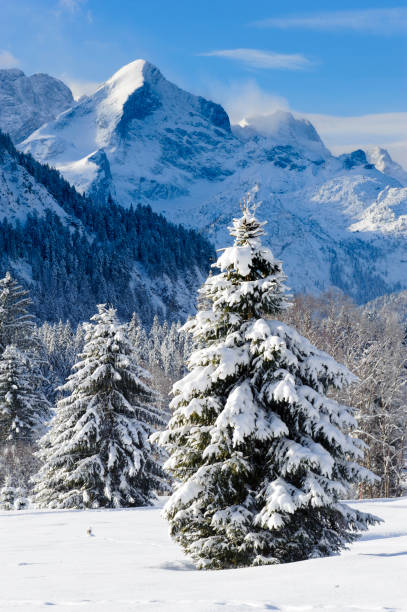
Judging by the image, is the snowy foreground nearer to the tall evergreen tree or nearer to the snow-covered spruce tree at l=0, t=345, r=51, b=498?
the snow-covered spruce tree at l=0, t=345, r=51, b=498

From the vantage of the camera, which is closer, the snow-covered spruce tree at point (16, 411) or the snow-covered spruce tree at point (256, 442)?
the snow-covered spruce tree at point (256, 442)

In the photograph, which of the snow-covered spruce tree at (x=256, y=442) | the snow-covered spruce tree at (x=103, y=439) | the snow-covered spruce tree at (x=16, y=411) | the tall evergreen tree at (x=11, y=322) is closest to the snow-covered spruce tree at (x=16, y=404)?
the snow-covered spruce tree at (x=16, y=411)

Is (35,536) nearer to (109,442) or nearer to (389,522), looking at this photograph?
(109,442)

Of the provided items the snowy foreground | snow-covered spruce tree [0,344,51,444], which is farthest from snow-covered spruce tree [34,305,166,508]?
snow-covered spruce tree [0,344,51,444]

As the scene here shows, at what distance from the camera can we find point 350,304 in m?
56.8

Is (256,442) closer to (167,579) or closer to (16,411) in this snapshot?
(167,579)

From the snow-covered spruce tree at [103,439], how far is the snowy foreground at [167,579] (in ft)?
22.1

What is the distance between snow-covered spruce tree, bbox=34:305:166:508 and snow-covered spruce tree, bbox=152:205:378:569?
1004 cm

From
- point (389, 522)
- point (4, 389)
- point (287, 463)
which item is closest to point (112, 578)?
point (287, 463)

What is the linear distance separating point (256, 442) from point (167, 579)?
2.88 meters

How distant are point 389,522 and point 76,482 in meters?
9.91

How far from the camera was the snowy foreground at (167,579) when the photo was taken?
6578mm

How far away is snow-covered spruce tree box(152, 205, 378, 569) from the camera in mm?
10078

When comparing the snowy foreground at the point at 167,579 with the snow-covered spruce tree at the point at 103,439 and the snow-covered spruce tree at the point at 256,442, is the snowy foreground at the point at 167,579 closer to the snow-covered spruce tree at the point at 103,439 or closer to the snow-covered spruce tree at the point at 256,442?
the snow-covered spruce tree at the point at 256,442
